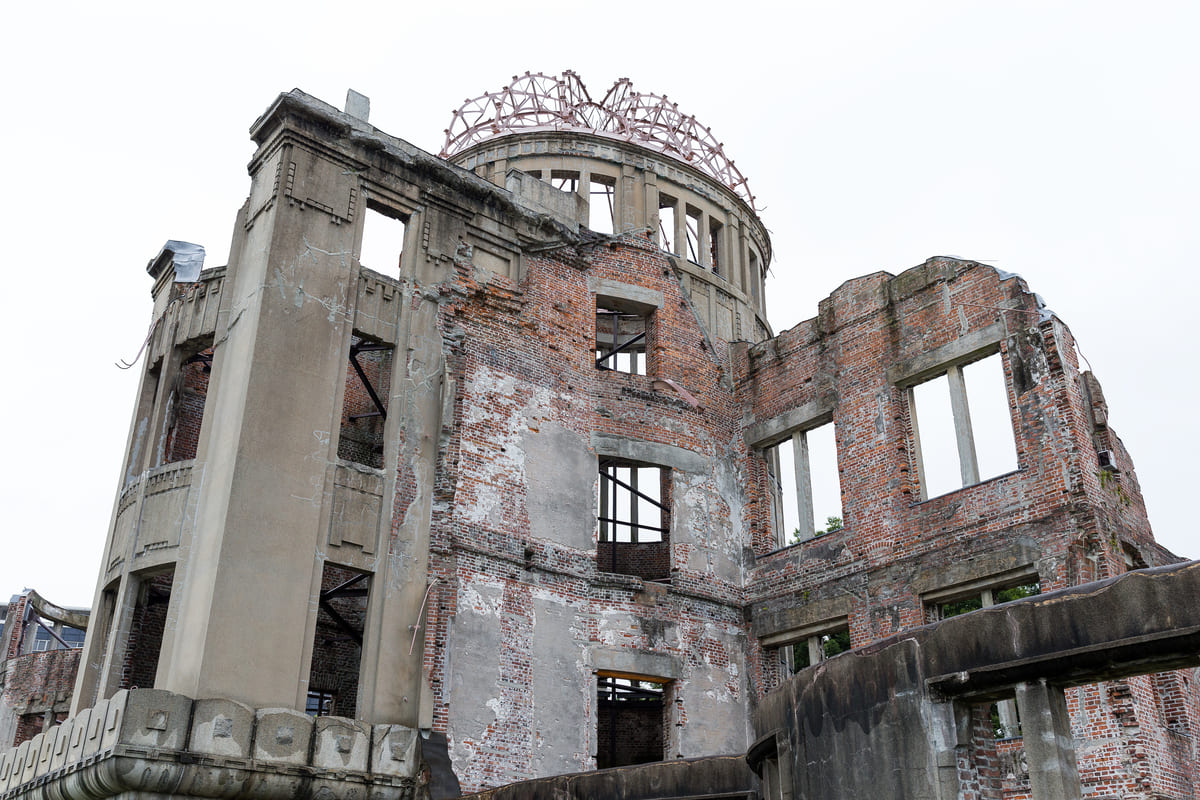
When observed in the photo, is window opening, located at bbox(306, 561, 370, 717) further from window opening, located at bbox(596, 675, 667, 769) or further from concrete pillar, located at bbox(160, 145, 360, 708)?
window opening, located at bbox(596, 675, 667, 769)

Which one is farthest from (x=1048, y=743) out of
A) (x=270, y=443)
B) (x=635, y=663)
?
(x=270, y=443)

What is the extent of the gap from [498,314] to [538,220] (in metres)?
2.08

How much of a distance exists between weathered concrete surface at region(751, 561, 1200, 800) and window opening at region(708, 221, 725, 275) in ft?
53.7

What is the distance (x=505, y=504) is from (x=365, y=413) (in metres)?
3.99

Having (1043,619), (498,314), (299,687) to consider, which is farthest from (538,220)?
(1043,619)

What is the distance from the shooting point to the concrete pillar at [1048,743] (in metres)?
6.19

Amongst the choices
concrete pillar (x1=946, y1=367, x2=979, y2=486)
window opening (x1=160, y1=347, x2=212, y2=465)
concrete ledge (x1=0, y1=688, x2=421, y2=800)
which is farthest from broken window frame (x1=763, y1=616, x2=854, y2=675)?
window opening (x1=160, y1=347, x2=212, y2=465)

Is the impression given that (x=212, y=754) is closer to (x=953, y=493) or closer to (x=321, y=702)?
(x=321, y=702)

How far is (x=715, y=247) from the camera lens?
24.2m

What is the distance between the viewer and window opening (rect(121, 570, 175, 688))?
48.9ft

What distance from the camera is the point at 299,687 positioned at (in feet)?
41.0

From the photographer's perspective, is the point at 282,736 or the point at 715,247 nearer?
the point at 282,736

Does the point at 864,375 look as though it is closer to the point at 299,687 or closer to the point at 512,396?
the point at 512,396

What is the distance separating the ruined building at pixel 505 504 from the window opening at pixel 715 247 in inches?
187
